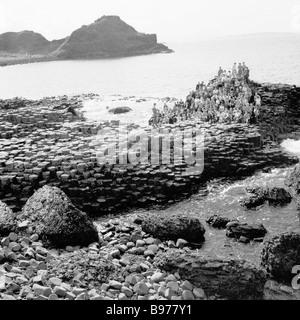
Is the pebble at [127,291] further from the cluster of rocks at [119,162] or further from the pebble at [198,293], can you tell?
the cluster of rocks at [119,162]

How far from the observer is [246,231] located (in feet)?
50.0

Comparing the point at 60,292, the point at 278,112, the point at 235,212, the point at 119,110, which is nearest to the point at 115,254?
the point at 60,292

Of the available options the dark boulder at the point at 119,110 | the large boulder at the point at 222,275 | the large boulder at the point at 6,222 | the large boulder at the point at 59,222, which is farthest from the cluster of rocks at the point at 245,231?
the dark boulder at the point at 119,110

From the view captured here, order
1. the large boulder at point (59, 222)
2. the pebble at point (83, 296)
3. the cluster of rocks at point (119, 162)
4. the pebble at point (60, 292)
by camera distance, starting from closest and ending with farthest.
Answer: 1. the pebble at point (83, 296)
2. the pebble at point (60, 292)
3. the large boulder at point (59, 222)
4. the cluster of rocks at point (119, 162)

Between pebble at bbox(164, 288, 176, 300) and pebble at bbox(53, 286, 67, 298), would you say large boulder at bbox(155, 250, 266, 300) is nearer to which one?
pebble at bbox(164, 288, 176, 300)

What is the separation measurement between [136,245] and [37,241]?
349 cm

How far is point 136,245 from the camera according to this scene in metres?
14.5

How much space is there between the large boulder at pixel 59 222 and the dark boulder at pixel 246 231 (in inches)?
199

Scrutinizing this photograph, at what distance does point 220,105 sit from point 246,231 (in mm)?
23253

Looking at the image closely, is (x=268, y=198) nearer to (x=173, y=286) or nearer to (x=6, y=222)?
(x=173, y=286)

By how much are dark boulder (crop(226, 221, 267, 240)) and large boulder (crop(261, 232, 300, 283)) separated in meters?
1.94

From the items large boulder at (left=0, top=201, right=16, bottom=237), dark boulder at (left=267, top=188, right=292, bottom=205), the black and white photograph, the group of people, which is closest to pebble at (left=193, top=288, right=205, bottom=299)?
the black and white photograph

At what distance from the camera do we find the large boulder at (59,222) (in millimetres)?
14367

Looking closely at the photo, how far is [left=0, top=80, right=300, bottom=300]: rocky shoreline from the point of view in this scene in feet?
37.2
